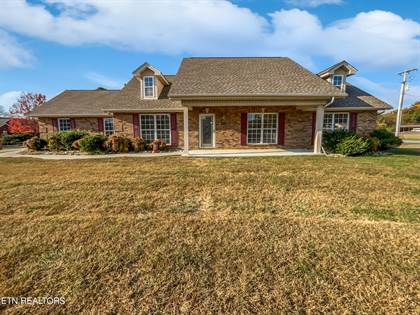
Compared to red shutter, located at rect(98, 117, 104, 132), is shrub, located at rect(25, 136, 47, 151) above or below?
below

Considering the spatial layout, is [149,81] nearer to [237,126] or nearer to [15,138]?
[237,126]

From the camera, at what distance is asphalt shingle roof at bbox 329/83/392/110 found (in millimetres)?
13188

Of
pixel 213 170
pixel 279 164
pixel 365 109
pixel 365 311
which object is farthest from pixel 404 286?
pixel 365 109

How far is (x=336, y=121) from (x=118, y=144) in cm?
1354

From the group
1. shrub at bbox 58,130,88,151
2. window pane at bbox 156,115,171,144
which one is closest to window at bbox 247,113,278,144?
window pane at bbox 156,115,171,144

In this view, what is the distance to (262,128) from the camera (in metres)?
13.2

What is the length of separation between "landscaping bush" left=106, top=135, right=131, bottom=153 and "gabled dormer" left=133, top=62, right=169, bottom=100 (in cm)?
340

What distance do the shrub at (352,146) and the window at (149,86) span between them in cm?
1142

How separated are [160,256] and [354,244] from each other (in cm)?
282

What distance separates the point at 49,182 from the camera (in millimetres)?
6410

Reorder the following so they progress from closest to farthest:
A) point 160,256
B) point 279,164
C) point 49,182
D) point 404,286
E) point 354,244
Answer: point 404,286 < point 160,256 < point 354,244 < point 49,182 < point 279,164

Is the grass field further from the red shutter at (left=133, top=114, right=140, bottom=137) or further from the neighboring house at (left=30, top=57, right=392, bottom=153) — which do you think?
the red shutter at (left=133, top=114, right=140, bottom=137)

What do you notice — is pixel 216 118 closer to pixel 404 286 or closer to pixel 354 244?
pixel 354 244

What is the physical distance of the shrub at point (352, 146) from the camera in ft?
34.6
